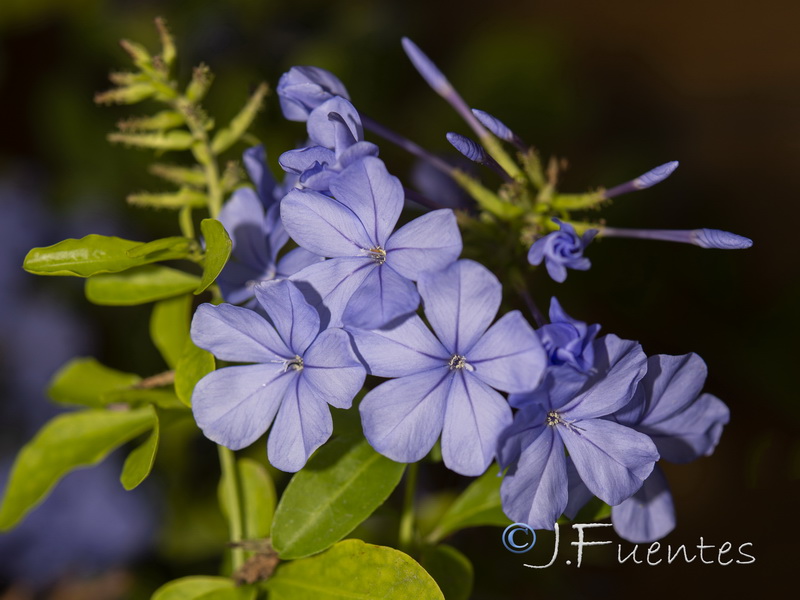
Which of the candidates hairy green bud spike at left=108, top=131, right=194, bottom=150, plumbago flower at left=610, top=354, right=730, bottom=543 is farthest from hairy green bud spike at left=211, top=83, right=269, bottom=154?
plumbago flower at left=610, top=354, right=730, bottom=543

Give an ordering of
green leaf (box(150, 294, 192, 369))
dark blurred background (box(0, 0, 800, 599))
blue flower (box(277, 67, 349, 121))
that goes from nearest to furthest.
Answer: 1. blue flower (box(277, 67, 349, 121))
2. green leaf (box(150, 294, 192, 369))
3. dark blurred background (box(0, 0, 800, 599))

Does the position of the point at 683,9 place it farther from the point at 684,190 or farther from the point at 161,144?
the point at 161,144

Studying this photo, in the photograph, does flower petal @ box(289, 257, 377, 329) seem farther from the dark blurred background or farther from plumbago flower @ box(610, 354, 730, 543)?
the dark blurred background

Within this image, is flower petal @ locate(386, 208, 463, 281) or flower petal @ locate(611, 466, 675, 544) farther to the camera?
flower petal @ locate(611, 466, 675, 544)

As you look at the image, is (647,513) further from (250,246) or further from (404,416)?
(250,246)

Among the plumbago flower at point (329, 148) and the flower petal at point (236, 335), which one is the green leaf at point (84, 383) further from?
the plumbago flower at point (329, 148)

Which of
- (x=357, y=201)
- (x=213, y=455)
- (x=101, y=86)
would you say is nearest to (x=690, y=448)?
(x=357, y=201)

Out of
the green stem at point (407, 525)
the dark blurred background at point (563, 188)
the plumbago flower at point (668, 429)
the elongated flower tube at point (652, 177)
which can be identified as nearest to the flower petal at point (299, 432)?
the green stem at point (407, 525)

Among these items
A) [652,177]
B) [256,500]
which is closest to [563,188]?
[652,177]
